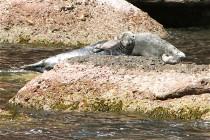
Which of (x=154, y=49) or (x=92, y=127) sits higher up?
(x=154, y=49)

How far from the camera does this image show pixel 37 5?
93.8 ft

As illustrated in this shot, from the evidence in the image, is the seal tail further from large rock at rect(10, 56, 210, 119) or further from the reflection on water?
the reflection on water

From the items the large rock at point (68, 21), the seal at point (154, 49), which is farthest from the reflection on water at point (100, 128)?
the large rock at point (68, 21)

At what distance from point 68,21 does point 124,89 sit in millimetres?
16484

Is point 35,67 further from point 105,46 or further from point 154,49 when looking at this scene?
point 154,49

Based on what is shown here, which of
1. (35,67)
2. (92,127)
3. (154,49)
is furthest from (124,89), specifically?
(154,49)

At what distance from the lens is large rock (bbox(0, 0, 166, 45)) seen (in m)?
26.9

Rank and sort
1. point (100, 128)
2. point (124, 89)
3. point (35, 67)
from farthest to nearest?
1. point (35, 67)
2. point (124, 89)
3. point (100, 128)

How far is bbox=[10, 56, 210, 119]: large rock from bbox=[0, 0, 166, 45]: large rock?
13383 mm

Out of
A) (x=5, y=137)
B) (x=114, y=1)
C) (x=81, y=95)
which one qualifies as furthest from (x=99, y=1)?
(x=5, y=137)

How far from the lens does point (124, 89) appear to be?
12.2 m

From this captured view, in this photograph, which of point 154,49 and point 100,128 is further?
point 154,49

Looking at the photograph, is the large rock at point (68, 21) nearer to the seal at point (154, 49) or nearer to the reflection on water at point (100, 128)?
the seal at point (154, 49)

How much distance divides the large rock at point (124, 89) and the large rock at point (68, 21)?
527 inches
